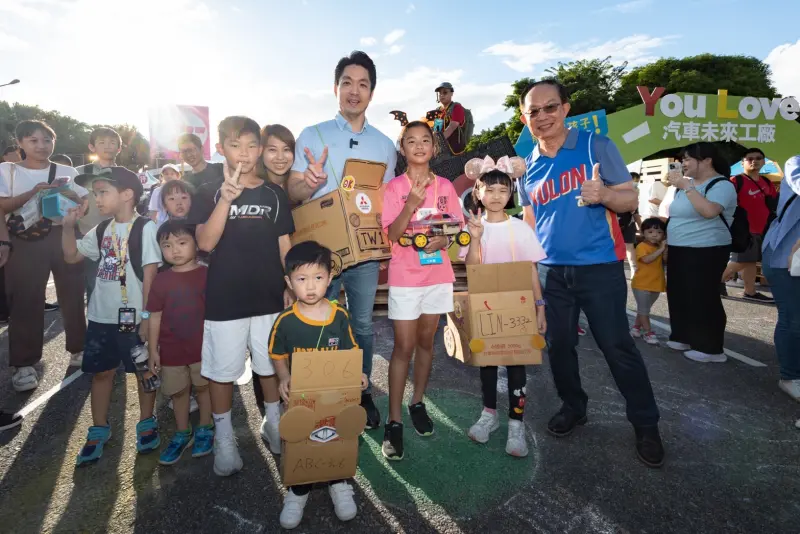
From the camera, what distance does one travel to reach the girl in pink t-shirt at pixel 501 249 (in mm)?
2969

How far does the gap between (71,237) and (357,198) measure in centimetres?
219

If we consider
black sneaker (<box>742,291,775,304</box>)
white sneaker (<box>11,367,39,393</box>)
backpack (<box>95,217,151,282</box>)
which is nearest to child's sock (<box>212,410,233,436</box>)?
backpack (<box>95,217,151,282</box>)

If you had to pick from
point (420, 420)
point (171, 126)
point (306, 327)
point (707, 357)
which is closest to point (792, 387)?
point (707, 357)

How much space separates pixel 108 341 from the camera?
300 centimetres

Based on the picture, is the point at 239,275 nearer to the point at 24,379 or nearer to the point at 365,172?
the point at 365,172

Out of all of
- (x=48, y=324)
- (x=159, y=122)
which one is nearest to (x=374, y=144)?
(x=48, y=324)

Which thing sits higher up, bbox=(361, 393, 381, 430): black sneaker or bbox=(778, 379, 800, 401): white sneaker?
bbox=(361, 393, 381, 430): black sneaker

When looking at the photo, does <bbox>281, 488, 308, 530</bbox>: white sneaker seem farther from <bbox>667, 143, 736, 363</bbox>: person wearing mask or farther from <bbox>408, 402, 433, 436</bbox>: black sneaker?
<bbox>667, 143, 736, 363</bbox>: person wearing mask

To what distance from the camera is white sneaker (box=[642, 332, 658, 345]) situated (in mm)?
5234

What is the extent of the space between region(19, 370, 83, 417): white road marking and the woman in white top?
0.20 m

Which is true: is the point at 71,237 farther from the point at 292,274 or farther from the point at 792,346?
the point at 792,346

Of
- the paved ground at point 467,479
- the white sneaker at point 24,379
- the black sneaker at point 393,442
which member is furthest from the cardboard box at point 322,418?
the white sneaker at point 24,379

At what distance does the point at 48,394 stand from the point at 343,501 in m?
3.40

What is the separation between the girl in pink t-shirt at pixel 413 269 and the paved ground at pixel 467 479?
492mm
